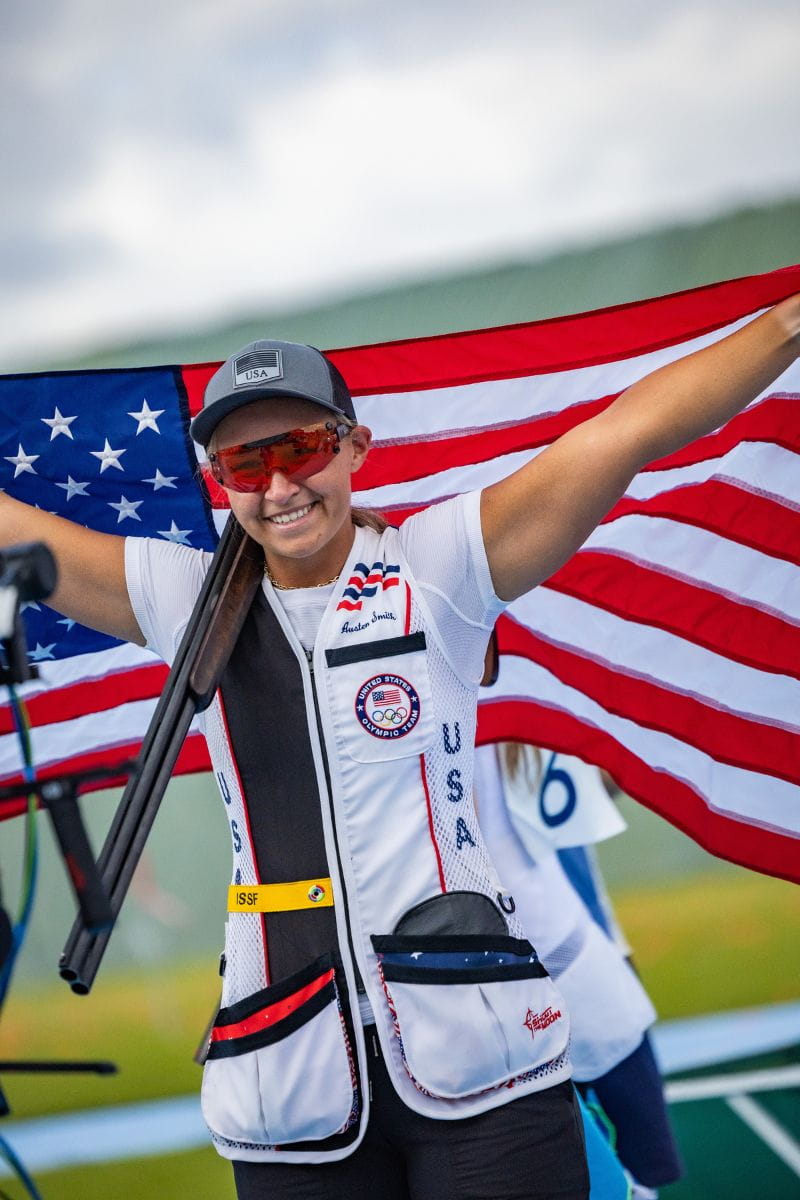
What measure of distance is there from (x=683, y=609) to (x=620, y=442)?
1143 millimetres

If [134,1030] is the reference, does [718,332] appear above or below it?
above

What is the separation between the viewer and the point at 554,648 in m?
2.99

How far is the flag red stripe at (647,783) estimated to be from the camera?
2803 mm

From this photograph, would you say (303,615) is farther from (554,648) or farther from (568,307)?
(568,307)

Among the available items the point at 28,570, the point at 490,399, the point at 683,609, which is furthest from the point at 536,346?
the point at 28,570

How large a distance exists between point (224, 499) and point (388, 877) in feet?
3.89

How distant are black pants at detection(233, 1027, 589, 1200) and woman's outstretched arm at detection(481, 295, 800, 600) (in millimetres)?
724

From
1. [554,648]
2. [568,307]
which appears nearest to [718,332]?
[554,648]

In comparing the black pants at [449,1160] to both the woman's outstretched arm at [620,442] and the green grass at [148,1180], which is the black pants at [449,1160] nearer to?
the woman's outstretched arm at [620,442]

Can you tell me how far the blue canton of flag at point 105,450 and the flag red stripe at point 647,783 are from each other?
86 centimetres

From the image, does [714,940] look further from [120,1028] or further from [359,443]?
[359,443]

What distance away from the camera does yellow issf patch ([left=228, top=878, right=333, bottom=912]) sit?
71.4 inches

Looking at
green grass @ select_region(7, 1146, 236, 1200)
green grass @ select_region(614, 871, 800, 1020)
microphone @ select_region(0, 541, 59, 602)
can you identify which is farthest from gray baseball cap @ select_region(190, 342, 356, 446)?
green grass @ select_region(614, 871, 800, 1020)

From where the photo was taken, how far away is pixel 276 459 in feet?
6.20
